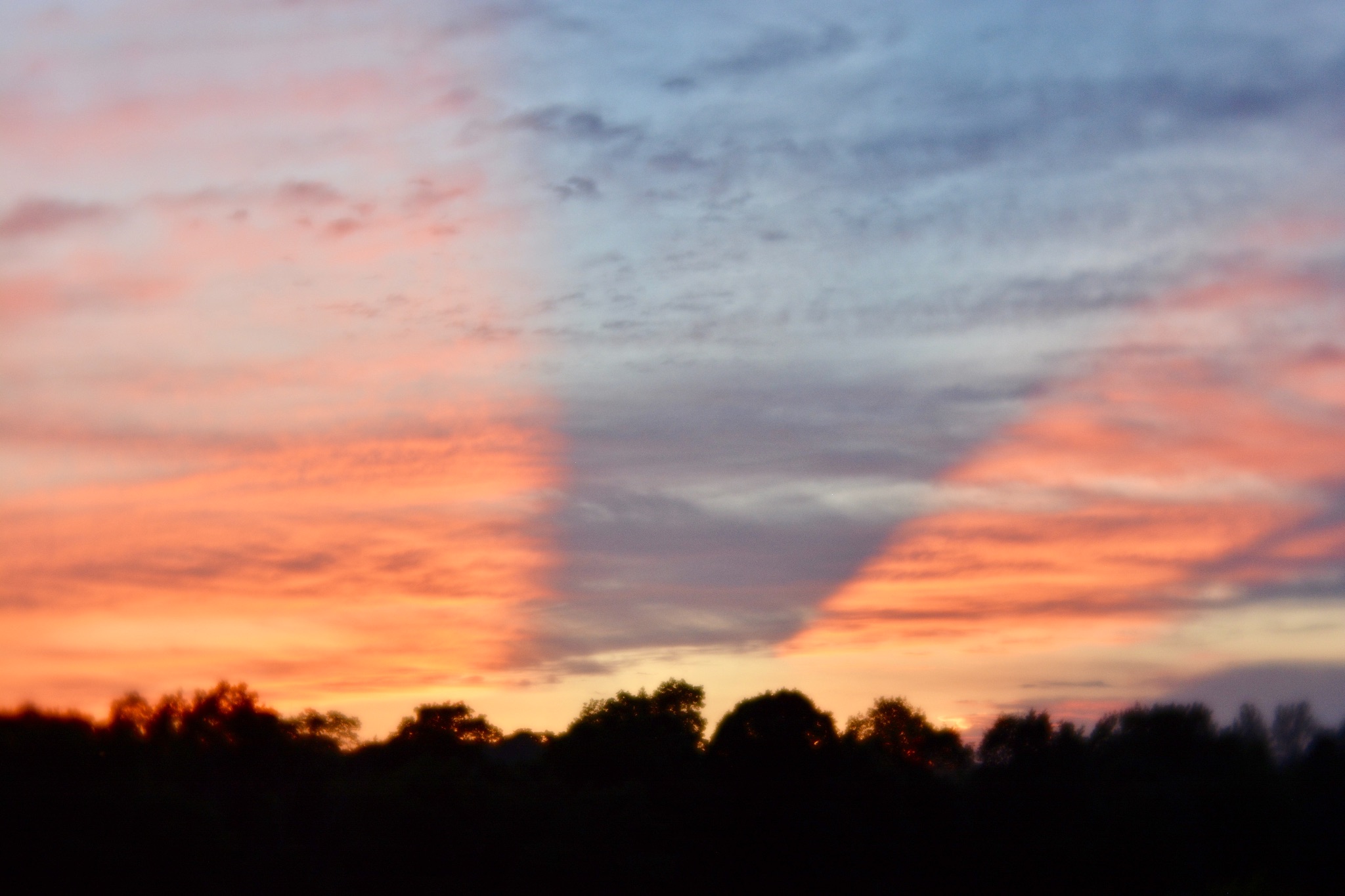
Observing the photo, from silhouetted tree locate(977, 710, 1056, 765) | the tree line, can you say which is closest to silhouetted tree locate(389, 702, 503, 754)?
the tree line

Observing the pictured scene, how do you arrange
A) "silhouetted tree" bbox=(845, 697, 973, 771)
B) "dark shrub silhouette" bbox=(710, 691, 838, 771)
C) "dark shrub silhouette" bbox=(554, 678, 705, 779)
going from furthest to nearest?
"silhouetted tree" bbox=(845, 697, 973, 771), "dark shrub silhouette" bbox=(710, 691, 838, 771), "dark shrub silhouette" bbox=(554, 678, 705, 779)

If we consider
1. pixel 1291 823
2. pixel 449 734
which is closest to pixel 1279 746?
pixel 1291 823

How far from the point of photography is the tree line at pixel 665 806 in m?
26.0

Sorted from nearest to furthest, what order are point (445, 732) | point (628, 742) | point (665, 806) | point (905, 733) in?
point (665, 806)
point (628, 742)
point (445, 732)
point (905, 733)

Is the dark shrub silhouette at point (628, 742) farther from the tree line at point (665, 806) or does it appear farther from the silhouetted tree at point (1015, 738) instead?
the silhouetted tree at point (1015, 738)

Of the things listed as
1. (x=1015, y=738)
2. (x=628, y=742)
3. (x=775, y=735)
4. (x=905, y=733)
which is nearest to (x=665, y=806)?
(x=628, y=742)

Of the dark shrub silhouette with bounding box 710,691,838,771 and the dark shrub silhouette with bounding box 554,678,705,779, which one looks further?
the dark shrub silhouette with bounding box 710,691,838,771

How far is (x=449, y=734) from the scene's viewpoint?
2375 inches

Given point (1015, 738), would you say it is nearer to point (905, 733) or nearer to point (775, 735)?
point (775, 735)

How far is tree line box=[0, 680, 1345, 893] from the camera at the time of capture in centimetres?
A: 2600

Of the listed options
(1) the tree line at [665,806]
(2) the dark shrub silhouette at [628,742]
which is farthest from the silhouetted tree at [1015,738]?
(2) the dark shrub silhouette at [628,742]

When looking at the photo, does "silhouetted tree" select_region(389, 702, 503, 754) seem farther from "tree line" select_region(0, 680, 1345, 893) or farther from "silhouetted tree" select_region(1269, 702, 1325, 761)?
"silhouetted tree" select_region(1269, 702, 1325, 761)

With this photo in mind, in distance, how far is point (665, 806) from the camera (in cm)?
4081

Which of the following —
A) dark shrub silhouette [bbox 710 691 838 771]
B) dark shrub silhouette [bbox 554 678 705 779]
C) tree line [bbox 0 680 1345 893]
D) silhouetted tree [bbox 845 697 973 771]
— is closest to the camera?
tree line [bbox 0 680 1345 893]
